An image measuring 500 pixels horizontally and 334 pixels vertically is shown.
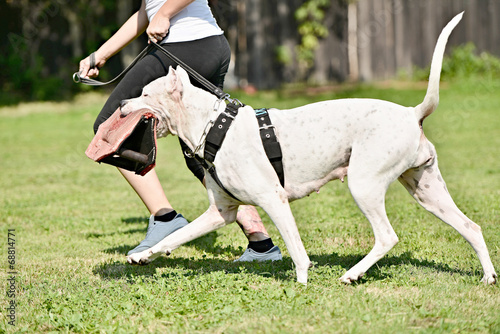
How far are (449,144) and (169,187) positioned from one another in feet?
14.7

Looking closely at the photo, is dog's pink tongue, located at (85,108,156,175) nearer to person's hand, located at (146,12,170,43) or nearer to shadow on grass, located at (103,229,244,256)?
person's hand, located at (146,12,170,43)

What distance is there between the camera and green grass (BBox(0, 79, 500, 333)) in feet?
11.0

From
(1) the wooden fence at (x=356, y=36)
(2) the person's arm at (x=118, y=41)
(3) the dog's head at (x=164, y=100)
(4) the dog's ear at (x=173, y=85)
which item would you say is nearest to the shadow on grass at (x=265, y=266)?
(3) the dog's head at (x=164, y=100)

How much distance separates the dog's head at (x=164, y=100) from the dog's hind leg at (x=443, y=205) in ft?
4.82

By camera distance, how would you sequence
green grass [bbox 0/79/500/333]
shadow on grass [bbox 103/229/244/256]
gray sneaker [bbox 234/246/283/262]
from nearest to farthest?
green grass [bbox 0/79/500/333]
gray sneaker [bbox 234/246/283/262]
shadow on grass [bbox 103/229/244/256]

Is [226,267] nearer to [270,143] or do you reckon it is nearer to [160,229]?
[160,229]

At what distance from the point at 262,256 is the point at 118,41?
1.87 metres

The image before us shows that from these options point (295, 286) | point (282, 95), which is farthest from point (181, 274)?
point (282, 95)

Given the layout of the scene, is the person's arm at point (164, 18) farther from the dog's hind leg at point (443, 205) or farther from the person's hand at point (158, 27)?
the dog's hind leg at point (443, 205)

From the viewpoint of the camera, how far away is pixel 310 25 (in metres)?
16.0

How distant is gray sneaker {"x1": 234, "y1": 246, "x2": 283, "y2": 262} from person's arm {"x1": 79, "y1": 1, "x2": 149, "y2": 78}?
1702mm

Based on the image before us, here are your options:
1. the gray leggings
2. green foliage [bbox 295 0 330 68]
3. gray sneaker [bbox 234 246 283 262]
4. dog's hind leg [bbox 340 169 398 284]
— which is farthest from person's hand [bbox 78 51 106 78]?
green foliage [bbox 295 0 330 68]

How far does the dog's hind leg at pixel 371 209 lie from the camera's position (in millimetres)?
3789

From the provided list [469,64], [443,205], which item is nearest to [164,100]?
[443,205]
